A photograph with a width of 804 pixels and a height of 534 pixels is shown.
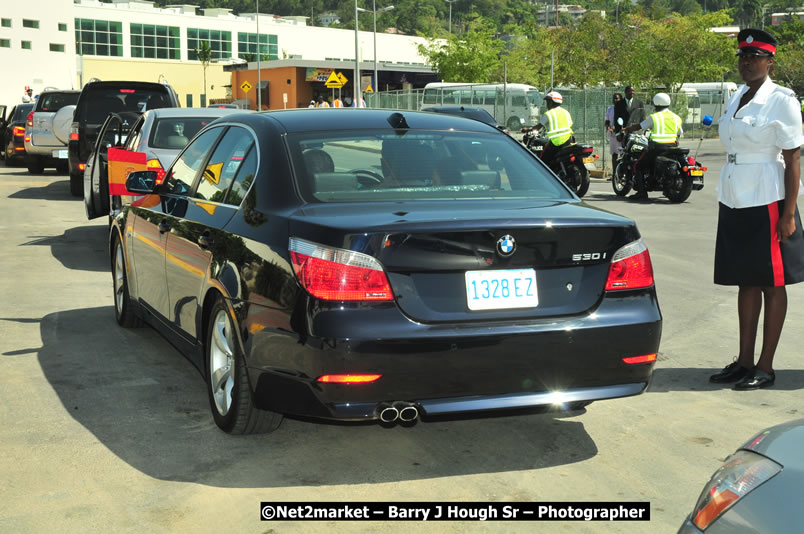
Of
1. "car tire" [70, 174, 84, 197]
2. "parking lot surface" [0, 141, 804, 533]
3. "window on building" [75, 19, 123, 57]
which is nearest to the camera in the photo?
"parking lot surface" [0, 141, 804, 533]

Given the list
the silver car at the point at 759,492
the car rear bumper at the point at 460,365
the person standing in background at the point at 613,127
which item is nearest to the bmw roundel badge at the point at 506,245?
the car rear bumper at the point at 460,365

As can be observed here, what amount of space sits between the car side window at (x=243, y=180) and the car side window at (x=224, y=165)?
0.21ft

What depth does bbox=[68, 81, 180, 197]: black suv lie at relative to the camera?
1791cm

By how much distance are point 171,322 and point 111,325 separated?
6.77ft

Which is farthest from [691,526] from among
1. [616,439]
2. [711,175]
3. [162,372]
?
[711,175]

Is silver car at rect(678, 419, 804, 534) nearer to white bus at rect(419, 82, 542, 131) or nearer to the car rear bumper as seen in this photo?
the car rear bumper

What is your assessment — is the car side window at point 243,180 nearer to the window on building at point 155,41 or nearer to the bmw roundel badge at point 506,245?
the bmw roundel badge at point 506,245

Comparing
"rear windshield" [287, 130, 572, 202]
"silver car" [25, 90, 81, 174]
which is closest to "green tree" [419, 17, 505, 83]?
"silver car" [25, 90, 81, 174]

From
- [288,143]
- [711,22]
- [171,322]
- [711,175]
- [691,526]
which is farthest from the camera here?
[711,22]

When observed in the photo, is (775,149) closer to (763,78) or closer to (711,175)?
(763,78)

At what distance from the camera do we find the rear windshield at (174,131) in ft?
38.3

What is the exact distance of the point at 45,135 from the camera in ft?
79.1

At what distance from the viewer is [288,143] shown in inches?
201

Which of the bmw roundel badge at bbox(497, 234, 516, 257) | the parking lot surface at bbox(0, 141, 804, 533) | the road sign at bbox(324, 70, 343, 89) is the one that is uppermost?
the road sign at bbox(324, 70, 343, 89)
